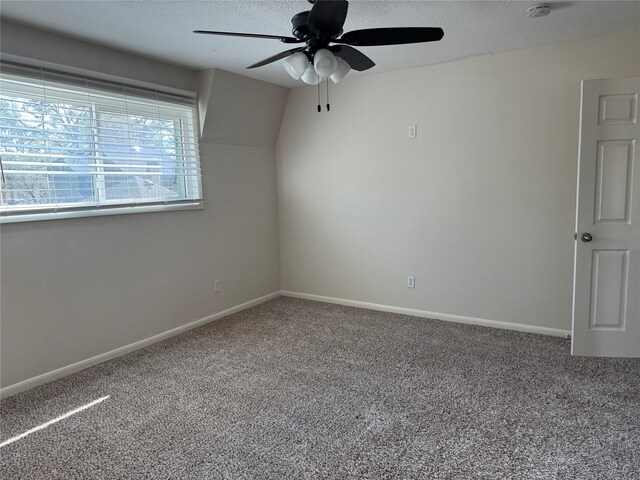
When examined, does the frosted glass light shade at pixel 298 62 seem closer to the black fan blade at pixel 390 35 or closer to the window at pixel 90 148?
the black fan blade at pixel 390 35

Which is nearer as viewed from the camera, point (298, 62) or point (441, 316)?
point (298, 62)

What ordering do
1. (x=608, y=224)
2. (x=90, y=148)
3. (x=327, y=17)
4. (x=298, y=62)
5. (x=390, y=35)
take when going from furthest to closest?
(x=90, y=148) → (x=608, y=224) → (x=298, y=62) → (x=390, y=35) → (x=327, y=17)

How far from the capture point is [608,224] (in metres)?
2.95

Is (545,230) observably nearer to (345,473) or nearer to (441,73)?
(441,73)

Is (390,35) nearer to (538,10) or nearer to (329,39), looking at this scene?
(329,39)

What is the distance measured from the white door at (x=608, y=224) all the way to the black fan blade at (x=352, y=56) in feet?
5.37

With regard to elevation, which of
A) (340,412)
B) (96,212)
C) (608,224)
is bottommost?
(340,412)

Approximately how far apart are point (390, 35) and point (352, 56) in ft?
1.05

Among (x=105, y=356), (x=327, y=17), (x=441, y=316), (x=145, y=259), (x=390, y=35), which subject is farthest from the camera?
(x=441, y=316)

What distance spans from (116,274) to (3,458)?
1.45 meters

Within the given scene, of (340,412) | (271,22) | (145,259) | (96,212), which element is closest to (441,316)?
(340,412)

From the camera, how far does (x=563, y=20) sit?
2713 mm

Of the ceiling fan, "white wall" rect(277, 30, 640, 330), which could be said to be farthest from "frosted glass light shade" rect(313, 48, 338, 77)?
"white wall" rect(277, 30, 640, 330)

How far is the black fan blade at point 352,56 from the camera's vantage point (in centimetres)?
219
